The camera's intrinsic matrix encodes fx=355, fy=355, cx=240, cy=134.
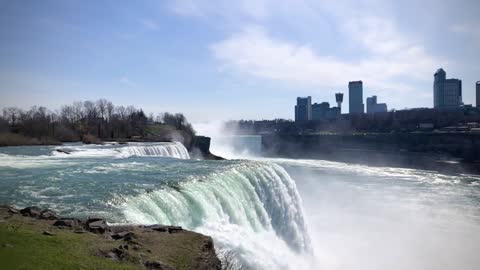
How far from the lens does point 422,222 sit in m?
22.0

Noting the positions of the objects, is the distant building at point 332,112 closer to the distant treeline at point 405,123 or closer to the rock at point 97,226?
the distant treeline at point 405,123

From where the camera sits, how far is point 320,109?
196m

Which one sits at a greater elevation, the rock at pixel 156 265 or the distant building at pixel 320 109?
the distant building at pixel 320 109

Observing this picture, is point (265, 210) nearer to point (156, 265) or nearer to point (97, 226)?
point (97, 226)

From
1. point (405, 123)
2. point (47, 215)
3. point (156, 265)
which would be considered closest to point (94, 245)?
point (156, 265)

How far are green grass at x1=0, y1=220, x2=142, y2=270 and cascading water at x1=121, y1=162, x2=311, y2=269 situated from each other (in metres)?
2.57

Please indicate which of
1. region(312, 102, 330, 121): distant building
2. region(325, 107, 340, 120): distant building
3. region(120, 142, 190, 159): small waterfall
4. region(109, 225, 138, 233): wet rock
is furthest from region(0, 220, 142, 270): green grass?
region(312, 102, 330, 121): distant building

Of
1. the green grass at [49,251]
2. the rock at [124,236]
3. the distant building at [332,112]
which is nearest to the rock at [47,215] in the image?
the green grass at [49,251]

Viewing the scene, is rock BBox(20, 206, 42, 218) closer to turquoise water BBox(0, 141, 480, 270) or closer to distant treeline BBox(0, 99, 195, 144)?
turquoise water BBox(0, 141, 480, 270)

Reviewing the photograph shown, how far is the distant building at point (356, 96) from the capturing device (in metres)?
194

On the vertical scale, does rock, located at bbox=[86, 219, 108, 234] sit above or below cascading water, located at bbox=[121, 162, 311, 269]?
above

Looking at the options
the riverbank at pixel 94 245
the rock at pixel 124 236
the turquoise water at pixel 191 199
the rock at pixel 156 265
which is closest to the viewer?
the riverbank at pixel 94 245

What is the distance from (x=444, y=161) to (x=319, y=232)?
42.1 meters

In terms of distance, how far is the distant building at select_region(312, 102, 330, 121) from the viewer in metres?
194
